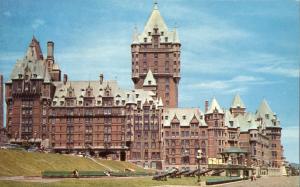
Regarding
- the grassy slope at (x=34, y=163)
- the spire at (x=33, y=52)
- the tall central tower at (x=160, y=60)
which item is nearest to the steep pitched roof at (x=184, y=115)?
the tall central tower at (x=160, y=60)

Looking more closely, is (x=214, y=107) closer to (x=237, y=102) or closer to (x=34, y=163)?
(x=237, y=102)

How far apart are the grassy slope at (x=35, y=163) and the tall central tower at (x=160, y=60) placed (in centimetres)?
4579

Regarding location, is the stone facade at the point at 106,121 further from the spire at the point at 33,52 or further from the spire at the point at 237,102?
the spire at the point at 237,102

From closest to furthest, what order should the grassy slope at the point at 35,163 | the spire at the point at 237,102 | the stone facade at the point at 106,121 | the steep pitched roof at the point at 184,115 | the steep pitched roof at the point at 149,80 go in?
1. the grassy slope at the point at 35,163
2. the stone facade at the point at 106,121
3. the steep pitched roof at the point at 184,115
4. the steep pitched roof at the point at 149,80
5. the spire at the point at 237,102

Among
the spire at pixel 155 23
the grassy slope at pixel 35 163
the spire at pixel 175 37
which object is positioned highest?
the spire at pixel 155 23

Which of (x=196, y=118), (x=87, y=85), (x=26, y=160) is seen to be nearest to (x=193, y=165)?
(x=196, y=118)

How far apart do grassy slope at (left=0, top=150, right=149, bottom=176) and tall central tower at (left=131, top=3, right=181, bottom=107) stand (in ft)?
150

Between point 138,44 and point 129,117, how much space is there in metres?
22.4

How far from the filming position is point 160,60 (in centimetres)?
13775

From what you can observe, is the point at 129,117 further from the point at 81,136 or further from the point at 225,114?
the point at 225,114

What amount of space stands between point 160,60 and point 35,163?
70.6 metres

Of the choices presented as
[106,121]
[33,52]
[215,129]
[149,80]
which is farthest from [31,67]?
[215,129]

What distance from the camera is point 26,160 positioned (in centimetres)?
7019

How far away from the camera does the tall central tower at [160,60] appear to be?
138m
